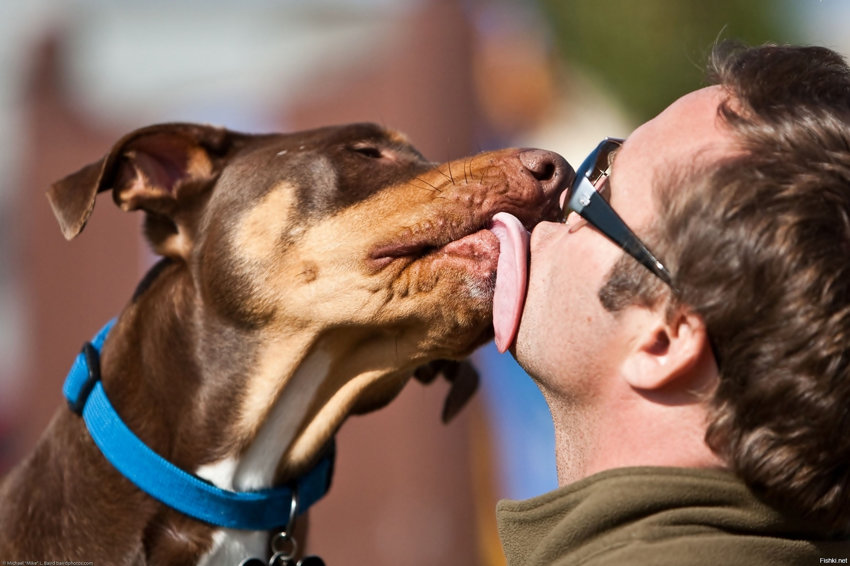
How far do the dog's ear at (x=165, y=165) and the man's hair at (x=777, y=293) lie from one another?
197 centimetres

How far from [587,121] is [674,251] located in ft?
51.3

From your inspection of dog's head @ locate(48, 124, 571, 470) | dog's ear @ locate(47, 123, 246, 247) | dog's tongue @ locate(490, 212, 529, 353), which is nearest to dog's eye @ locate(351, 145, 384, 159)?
dog's head @ locate(48, 124, 571, 470)

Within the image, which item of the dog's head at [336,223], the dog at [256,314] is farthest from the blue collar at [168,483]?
the dog's head at [336,223]

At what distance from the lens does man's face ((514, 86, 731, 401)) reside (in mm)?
2559

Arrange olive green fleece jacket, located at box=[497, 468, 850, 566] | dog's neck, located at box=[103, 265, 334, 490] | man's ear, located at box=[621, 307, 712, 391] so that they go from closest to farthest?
olive green fleece jacket, located at box=[497, 468, 850, 566], man's ear, located at box=[621, 307, 712, 391], dog's neck, located at box=[103, 265, 334, 490]

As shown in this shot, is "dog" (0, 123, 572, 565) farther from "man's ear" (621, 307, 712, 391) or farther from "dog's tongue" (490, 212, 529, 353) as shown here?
"man's ear" (621, 307, 712, 391)

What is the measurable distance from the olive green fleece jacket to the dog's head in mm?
954

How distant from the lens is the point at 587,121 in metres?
17.7

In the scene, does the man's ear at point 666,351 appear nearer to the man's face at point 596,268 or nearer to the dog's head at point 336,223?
the man's face at point 596,268

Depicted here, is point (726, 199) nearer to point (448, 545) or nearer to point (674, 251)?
point (674, 251)

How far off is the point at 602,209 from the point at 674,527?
2.77 feet

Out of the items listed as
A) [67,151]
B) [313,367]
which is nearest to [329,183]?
[313,367]

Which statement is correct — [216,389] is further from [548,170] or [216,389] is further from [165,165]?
[548,170]

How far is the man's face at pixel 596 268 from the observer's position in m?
2.56
